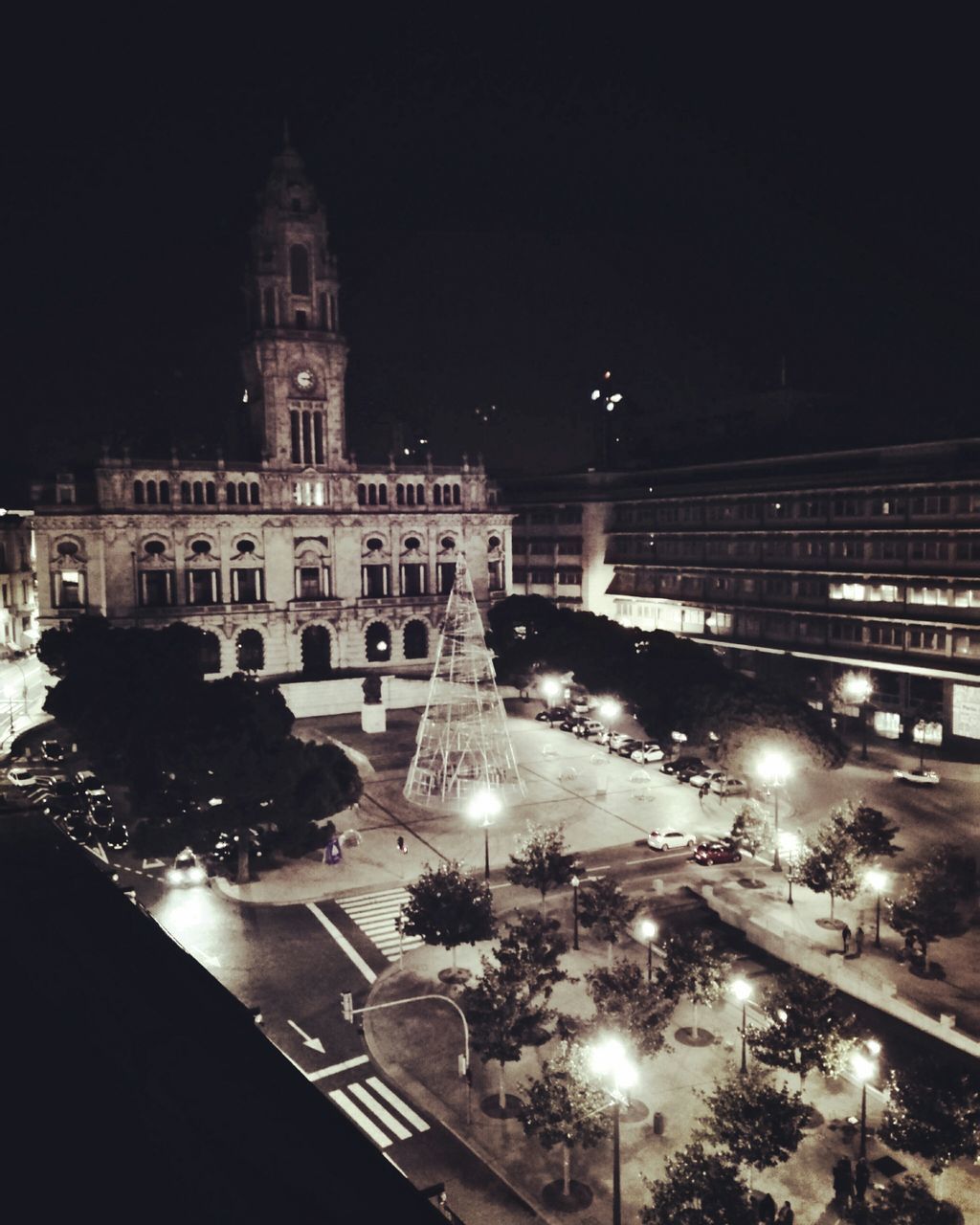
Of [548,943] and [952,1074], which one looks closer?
[952,1074]

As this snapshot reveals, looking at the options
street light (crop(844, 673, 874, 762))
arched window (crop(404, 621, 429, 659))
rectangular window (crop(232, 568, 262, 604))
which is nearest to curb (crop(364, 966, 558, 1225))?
street light (crop(844, 673, 874, 762))

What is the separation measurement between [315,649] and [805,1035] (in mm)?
78878

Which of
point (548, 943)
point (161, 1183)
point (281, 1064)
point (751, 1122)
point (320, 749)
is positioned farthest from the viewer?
point (320, 749)

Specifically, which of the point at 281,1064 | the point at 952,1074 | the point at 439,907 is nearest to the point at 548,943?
the point at 439,907

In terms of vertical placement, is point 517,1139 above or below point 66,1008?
below

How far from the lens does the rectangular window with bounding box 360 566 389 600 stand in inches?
4053

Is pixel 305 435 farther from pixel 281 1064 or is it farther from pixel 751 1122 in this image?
pixel 281 1064

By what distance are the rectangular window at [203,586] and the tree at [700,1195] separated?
3168 inches

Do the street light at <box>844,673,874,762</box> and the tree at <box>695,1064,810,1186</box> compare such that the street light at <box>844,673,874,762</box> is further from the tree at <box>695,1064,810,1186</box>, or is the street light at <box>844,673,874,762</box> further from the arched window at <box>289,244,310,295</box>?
the arched window at <box>289,244,310,295</box>

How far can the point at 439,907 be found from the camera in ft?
119

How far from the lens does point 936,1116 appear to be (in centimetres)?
2378

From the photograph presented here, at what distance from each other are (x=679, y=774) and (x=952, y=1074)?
39805 mm

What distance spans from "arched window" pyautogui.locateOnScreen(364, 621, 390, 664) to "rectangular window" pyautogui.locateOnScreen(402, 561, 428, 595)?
199 inches

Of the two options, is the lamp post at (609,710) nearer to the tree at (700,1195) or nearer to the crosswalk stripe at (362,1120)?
the crosswalk stripe at (362,1120)
